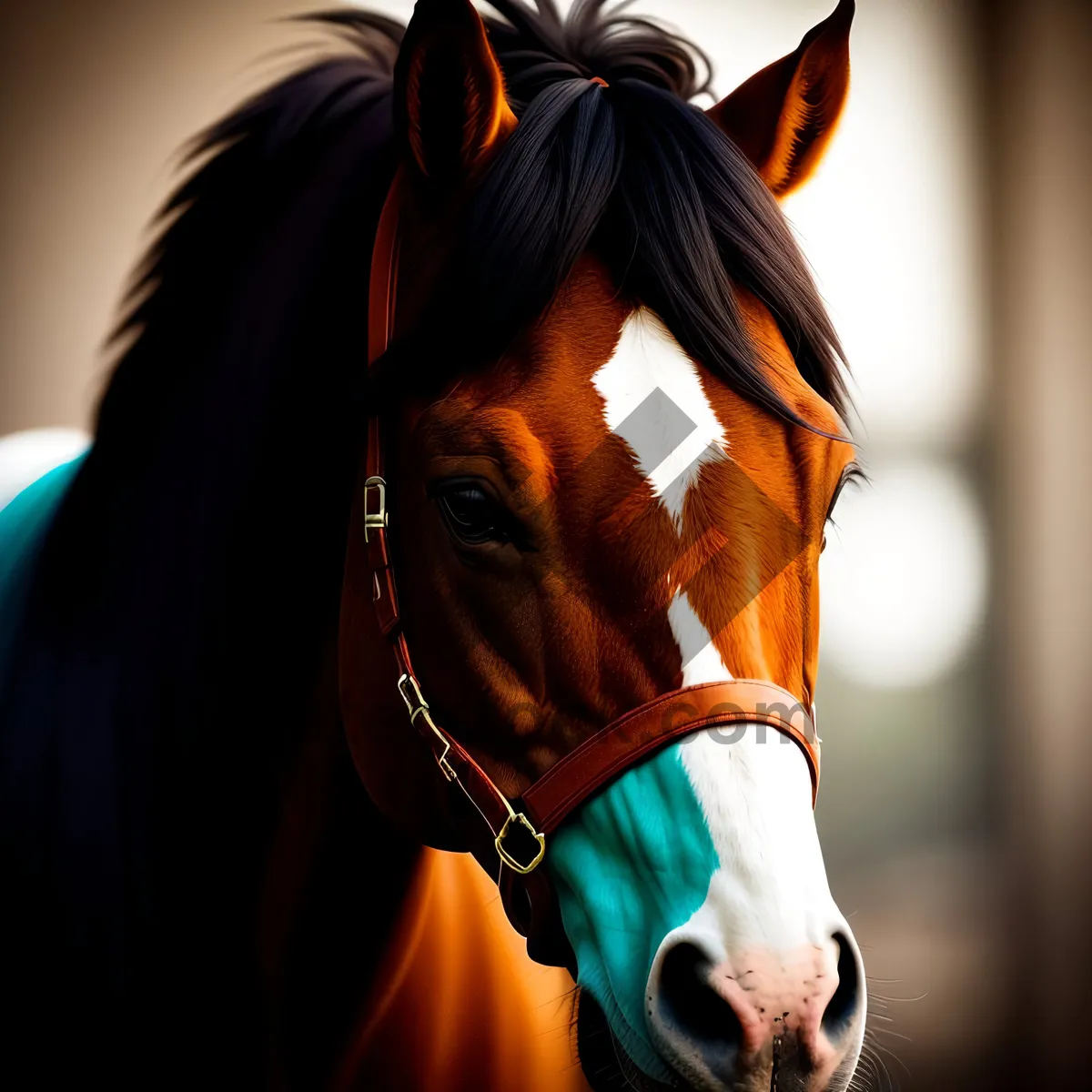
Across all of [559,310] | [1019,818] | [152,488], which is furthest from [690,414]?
[1019,818]

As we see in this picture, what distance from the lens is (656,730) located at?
60cm

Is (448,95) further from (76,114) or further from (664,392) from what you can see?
(76,114)

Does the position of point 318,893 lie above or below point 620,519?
below

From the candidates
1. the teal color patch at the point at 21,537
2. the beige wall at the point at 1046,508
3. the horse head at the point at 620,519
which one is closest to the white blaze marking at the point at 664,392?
the horse head at the point at 620,519

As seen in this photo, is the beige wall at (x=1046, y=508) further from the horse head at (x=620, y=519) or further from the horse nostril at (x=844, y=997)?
the horse nostril at (x=844, y=997)

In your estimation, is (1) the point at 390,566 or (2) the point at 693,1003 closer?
(2) the point at 693,1003

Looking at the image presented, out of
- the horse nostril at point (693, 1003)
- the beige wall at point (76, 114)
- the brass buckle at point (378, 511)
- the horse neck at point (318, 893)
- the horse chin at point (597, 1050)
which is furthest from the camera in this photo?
the beige wall at point (76, 114)

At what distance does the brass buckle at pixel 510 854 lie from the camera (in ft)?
2.15

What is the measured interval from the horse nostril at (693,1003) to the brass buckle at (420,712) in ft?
0.77

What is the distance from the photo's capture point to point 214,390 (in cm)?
88

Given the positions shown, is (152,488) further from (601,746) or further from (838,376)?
(838,376)

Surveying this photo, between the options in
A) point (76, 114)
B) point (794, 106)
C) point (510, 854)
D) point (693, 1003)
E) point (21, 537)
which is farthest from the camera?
point (76, 114)

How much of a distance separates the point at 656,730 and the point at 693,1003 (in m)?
0.17

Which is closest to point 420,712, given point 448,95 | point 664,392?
point 664,392
